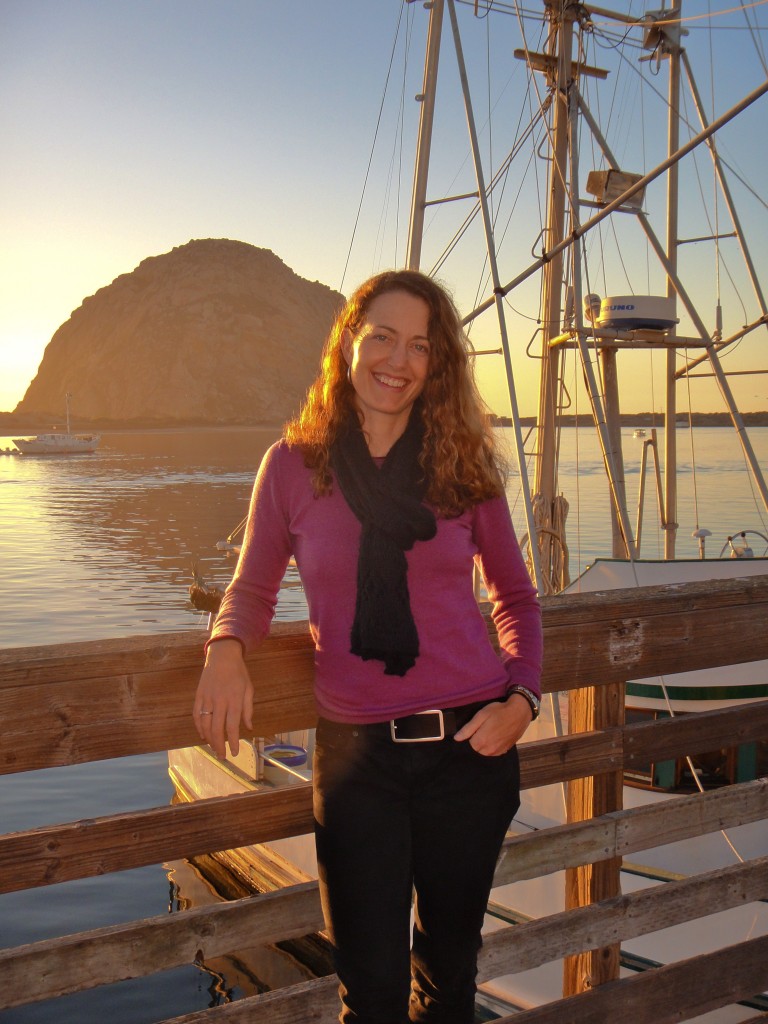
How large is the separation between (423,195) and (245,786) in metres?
6.03

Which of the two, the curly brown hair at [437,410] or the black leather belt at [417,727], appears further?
the curly brown hair at [437,410]

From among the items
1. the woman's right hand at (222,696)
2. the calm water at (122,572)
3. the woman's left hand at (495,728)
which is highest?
the woman's right hand at (222,696)

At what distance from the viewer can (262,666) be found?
1.98 metres

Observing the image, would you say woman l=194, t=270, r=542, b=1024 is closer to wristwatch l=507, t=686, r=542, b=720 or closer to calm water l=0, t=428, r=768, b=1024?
wristwatch l=507, t=686, r=542, b=720

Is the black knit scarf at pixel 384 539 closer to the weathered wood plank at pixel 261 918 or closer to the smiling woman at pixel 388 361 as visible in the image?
the smiling woman at pixel 388 361

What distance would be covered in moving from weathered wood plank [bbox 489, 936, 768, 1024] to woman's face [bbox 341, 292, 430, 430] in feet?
4.95

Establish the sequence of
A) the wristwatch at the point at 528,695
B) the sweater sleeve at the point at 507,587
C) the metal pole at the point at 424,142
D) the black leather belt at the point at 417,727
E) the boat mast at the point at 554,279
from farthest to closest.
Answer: the boat mast at the point at 554,279 → the metal pole at the point at 424,142 → the sweater sleeve at the point at 507,587 → the wristwatch at the point at 528,695 → the black leather belt at the point at 417,727

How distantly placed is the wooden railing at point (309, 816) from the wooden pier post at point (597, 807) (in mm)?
23

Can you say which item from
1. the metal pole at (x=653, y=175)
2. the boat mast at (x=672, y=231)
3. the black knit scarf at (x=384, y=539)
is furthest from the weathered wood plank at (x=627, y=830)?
the boat mast at (x=672, y=231)

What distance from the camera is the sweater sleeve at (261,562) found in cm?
190

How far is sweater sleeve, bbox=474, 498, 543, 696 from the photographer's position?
2066mm

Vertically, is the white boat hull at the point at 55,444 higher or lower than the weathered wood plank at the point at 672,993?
higher

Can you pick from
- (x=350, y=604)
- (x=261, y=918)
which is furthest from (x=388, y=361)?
(x=261, y=918)

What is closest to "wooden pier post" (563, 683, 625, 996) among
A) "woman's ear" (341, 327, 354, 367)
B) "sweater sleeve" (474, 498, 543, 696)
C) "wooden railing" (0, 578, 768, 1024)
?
"wooden railing" (0, 578, 768, 1024)
